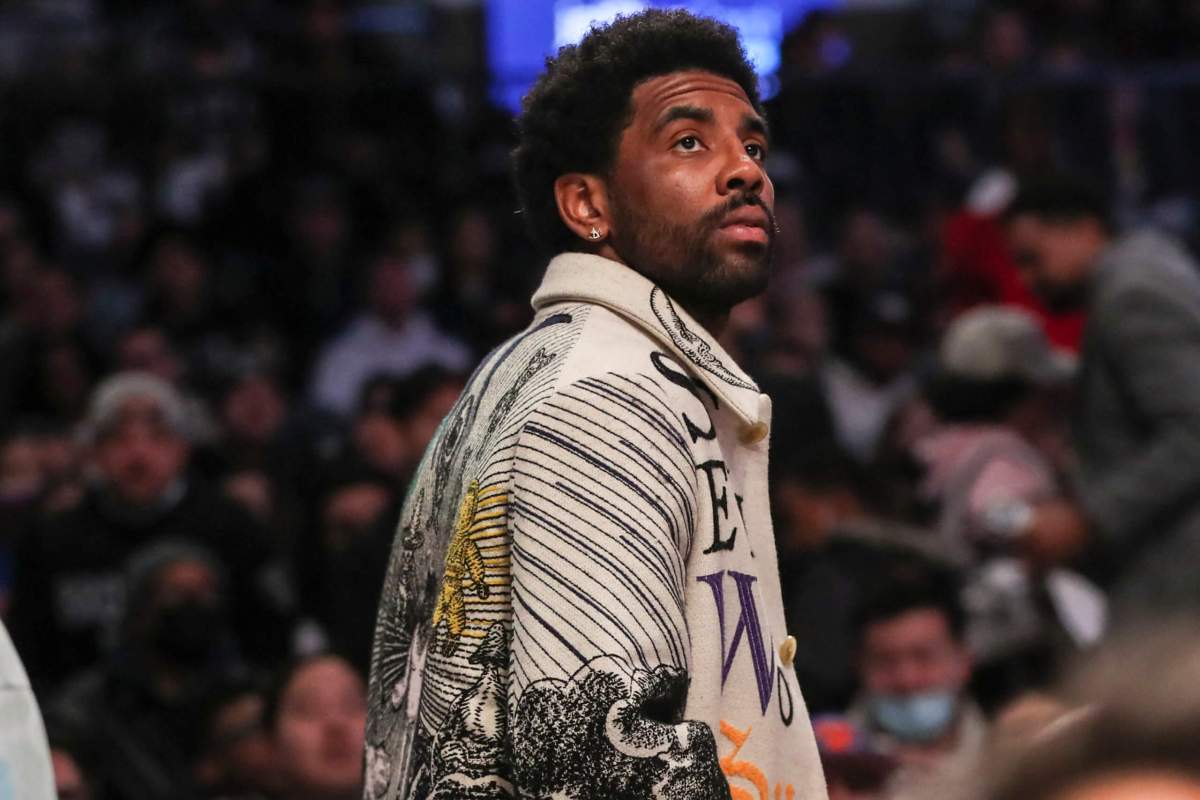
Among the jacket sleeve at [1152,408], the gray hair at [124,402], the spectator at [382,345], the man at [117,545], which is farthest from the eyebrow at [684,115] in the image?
the spectator at [382,345]

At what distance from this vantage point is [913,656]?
5461 millimetres

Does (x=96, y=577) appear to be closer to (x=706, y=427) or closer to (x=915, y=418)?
(x=915, y=418)

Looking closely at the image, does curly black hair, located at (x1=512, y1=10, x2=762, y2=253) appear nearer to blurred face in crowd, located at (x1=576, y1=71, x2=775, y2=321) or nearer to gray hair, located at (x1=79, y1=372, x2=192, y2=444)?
blurred face in crowd, located at (x1=576, y1=71, x2=775, y2=321)

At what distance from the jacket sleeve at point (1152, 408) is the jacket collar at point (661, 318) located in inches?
102

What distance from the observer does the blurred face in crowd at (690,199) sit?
259 cm

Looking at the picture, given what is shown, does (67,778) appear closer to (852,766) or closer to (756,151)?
(852,766)

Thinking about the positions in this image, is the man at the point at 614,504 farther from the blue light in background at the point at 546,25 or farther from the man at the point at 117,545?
the blue light in background at the point at 546,25

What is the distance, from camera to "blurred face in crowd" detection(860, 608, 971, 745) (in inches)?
212

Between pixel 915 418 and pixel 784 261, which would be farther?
pixel 784 261

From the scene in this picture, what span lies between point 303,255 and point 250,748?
15.0ft

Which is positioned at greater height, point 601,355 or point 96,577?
point 96,577

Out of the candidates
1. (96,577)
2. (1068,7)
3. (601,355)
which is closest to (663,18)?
(601,355)

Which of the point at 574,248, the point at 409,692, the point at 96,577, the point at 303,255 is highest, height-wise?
the point at 303,255

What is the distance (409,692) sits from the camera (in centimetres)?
256
